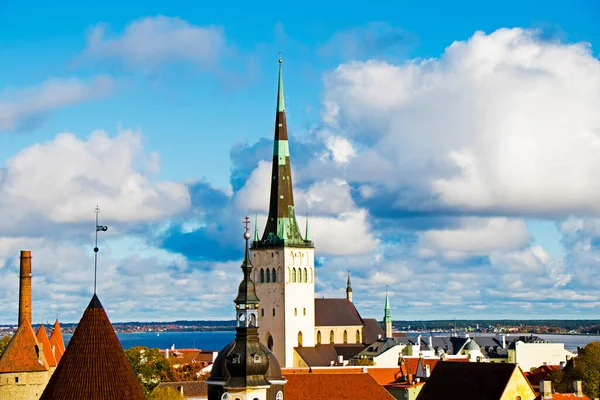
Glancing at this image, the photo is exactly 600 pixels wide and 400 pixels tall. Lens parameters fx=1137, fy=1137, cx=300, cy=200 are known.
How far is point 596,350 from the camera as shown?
83.8 metres

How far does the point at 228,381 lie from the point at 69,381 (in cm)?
1604

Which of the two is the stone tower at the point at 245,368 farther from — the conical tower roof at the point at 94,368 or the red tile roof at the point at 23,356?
the red tile roof at the point at 23,356

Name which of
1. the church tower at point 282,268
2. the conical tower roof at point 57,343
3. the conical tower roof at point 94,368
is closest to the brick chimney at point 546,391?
the conical tower roof at point 57,343

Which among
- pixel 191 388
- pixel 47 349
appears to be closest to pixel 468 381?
pixel 47 349

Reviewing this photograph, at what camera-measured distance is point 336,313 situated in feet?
431

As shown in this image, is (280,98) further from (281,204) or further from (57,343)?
(57,343)

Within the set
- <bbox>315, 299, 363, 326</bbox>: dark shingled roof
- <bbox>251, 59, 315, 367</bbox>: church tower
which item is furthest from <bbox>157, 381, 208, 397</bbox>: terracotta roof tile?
<bbox>315, 299, 363, 326</bbox>: dark shingled roof

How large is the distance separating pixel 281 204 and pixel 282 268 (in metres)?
6.63

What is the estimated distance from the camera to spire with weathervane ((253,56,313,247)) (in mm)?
117500

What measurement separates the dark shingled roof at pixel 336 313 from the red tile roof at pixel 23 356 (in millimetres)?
59996

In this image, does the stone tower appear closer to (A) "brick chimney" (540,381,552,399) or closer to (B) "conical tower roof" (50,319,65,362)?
(A) "brick chimney" (540,381,552,399)

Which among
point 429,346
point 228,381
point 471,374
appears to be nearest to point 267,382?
point 228,381

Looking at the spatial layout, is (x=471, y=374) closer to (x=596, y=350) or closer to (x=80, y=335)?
(x=596, y=350)

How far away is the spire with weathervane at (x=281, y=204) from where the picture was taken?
118 metres
